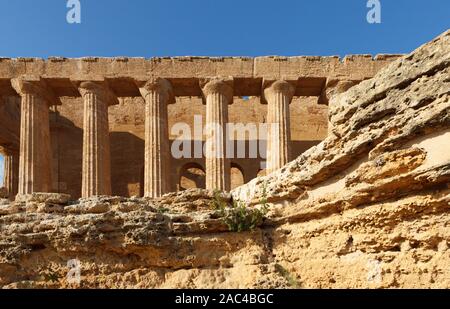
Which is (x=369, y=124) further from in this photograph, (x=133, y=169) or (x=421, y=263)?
(x=133, y=169)

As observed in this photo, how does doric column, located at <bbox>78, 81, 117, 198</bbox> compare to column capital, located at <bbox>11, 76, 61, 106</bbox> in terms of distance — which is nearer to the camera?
doric column, located at <bbox>78, 81, 117, 198</bbox>

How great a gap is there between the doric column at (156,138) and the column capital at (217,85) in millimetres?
1435

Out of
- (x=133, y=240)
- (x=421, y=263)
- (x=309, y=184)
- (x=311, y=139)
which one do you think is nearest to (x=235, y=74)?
(x=311, y=139)

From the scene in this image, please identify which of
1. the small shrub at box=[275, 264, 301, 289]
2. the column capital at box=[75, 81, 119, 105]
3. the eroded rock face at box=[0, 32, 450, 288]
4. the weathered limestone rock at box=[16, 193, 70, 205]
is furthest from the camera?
the column capital at box=[75, 81, 119, 105]

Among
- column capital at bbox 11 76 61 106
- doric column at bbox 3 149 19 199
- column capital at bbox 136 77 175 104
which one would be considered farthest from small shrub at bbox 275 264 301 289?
doric column at bbox 3 149 19 199

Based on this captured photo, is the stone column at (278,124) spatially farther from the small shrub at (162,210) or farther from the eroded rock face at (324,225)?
the small shrub at (162,210)

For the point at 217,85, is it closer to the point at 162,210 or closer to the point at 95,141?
the point at 95,141

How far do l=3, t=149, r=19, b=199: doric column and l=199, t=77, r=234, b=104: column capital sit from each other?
1078 cm

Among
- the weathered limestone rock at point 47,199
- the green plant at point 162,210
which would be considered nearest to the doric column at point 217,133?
the green plant at point 162,210

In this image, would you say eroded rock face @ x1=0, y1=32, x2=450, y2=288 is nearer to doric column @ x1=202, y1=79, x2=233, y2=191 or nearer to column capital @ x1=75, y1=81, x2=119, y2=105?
doric column @ x1=202, y1=79, x2=233, y2=191

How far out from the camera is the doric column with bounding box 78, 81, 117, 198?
49.5ft

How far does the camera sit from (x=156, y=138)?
15.7 m

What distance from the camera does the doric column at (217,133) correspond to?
15406 mm

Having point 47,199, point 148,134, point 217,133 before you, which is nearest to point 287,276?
point 47,199
